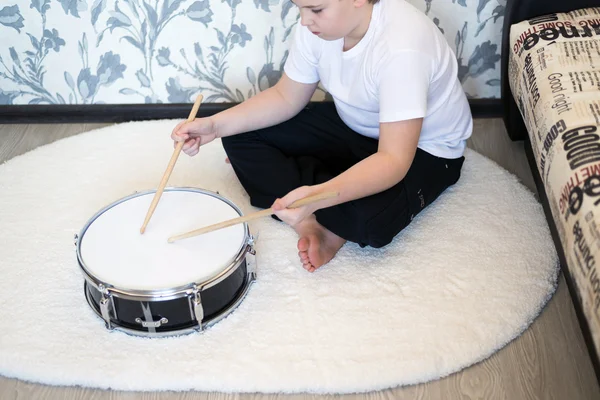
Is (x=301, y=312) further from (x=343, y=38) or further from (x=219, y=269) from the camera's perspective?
(x=343, y=38)

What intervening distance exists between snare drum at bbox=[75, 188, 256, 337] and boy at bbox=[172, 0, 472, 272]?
14 cm

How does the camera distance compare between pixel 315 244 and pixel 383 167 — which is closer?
pixel 383 167

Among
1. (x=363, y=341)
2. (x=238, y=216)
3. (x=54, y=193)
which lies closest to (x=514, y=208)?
(x=363, y=341)

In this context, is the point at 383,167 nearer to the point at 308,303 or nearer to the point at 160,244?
the point at 308,303

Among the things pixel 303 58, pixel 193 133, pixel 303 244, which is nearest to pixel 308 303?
pixel 303 244

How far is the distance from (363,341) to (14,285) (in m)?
0.77

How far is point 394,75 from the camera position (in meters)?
1.47

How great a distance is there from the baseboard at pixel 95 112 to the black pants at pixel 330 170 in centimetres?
51

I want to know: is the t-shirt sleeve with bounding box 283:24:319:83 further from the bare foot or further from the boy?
the bare foot

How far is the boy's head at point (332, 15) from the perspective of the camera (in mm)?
1409

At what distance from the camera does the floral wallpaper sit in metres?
2.10

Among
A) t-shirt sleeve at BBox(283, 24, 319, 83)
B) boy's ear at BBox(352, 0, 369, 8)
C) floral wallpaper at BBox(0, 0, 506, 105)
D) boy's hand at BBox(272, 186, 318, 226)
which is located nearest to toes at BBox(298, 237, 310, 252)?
boy's hand at BBox(272, 186, 318, 226)

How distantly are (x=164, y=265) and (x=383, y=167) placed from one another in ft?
1.54

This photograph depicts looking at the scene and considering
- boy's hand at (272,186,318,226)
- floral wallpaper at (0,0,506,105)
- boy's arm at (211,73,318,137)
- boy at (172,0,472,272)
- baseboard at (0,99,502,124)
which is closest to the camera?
boy's hand at (272,186,318,226)
